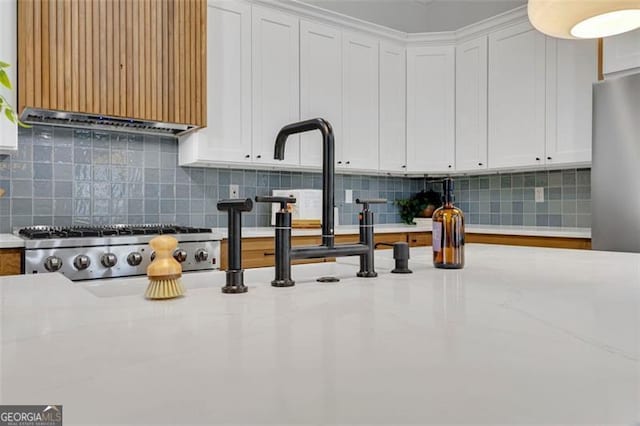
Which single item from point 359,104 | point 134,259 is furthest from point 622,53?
point 134,259

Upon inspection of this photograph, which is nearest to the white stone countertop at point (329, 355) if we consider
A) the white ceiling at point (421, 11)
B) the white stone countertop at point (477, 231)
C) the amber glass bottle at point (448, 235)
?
the amber glass bottle at point (448, 235)

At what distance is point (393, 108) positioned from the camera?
391 cm

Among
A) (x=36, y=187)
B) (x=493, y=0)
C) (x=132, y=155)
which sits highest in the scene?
(x=493, y=0)

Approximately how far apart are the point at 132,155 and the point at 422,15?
3110 mm

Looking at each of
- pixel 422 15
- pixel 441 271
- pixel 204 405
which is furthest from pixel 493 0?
pixel 204 405

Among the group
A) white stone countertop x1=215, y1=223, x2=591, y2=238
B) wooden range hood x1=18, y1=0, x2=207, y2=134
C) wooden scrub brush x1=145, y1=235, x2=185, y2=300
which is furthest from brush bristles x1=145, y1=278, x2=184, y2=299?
wooden range hood x1=18, y1=0, x2=207, y2=134

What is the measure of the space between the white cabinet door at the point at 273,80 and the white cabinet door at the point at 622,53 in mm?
1968

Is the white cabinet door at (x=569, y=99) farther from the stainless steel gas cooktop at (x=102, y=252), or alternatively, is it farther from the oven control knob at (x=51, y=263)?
the oven control knob at (x=51, y=263)

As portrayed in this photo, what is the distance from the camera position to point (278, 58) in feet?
10.8

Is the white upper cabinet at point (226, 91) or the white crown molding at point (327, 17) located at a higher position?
the white crown molding at point (327, 17)

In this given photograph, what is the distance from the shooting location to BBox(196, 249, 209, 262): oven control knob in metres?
2.53

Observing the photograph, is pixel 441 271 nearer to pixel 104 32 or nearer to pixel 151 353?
pixel 151 353

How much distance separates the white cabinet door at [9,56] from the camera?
7.59 ft

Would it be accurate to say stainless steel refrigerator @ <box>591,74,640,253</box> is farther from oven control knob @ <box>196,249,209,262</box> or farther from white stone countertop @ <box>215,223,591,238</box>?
oven control knob @ <box>196,249,209,262</box>
